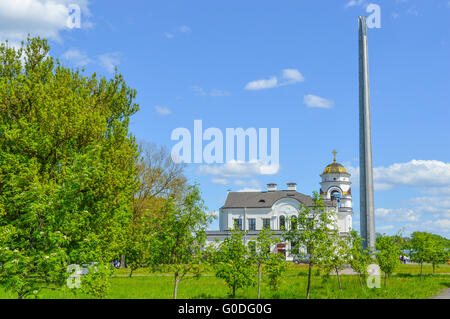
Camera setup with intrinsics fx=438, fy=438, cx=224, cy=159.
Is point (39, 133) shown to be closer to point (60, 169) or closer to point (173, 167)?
point (60, 169)

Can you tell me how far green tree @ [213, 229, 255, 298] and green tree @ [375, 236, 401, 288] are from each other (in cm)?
866

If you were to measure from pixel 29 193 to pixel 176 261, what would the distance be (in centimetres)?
777

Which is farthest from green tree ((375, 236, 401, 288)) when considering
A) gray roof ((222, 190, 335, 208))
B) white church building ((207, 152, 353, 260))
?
gray roof ((222, 190, 335, 208))

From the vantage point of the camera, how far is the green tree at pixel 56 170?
10.6 m

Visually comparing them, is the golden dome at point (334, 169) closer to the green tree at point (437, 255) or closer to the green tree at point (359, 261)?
the green tree at point (437, 255)

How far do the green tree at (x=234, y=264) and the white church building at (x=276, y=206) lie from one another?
41.6 m

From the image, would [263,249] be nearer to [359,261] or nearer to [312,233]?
[312,233]

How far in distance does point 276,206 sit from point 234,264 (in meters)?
45.7

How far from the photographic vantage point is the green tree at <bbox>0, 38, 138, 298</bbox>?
10570 millimetres

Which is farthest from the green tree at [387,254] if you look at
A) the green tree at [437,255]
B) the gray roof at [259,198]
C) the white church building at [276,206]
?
the gray roof at [259,198]

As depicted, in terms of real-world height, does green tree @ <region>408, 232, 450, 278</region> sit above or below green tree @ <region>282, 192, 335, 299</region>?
below

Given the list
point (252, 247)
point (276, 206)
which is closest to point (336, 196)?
point (276, 206)

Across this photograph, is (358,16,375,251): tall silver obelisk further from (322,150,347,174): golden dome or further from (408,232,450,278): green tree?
(322,150,347,174): golden dome

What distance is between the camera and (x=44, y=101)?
1848 cm
